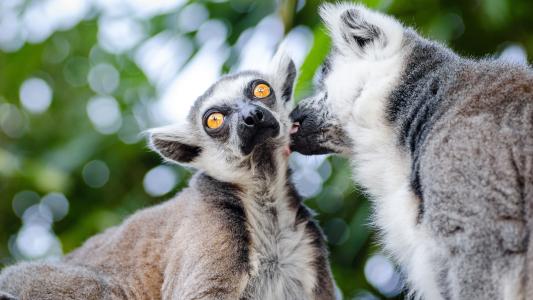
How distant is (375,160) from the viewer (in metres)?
3.93

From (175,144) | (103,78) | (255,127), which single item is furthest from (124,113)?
(255,127)

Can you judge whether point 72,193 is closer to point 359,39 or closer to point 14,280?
point 14,280

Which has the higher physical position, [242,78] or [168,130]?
[242,78]

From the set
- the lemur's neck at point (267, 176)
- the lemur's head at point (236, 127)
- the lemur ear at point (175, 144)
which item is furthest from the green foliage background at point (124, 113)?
the lemur ear at point (175, 144)

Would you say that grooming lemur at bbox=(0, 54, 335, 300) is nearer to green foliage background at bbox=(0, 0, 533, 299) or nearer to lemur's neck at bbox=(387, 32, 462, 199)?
green foliage background at bbox=(0, 0, 533, 299)

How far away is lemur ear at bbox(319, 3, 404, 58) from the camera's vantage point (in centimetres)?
418

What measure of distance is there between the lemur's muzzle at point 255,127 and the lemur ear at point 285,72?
600 millimetres

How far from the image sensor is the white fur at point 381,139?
3.52 meters

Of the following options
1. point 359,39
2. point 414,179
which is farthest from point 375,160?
point 359,39

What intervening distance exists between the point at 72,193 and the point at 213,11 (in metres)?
2.15

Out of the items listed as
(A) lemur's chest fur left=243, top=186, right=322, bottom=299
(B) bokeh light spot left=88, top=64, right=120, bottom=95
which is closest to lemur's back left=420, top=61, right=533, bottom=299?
(A) lemur's chest fur left=243, top=186, right=322, bottom=299

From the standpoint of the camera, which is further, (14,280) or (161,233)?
(161,233)

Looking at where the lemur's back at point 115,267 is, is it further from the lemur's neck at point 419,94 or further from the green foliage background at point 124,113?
the lemur's neck at point 419,94

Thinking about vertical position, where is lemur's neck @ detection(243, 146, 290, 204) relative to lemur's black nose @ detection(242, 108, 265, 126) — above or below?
below
